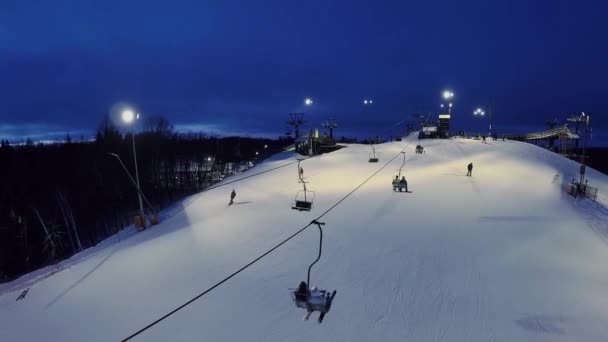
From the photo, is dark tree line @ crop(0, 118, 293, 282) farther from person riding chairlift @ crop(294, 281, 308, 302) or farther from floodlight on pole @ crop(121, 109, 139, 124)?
person riding chairlift @ crop(294, 281, 308, 302)

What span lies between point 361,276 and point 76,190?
55.0 m

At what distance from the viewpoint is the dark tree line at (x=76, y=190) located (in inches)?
1500

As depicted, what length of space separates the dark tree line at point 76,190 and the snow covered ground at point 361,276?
2680cm

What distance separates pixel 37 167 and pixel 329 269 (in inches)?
2399

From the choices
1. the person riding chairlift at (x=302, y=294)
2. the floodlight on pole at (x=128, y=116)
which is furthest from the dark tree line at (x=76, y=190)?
the person riding chairlift at (x=302, y=294)

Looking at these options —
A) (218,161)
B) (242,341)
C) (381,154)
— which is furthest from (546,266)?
(218,161)

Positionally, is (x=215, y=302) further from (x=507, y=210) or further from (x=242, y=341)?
(x=507, y=210)

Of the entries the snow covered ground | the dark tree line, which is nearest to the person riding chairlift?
the snow covered ground

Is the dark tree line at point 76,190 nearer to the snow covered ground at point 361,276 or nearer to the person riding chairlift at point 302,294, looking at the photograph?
the snow covered ground at point 361,276

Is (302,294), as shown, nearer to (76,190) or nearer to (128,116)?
(128,116)

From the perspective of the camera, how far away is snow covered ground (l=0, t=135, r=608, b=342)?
1059 cm

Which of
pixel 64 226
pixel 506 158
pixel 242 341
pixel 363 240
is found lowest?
pixel 64 226

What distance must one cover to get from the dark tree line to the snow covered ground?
26.8m

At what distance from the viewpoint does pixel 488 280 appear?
12844 mm
